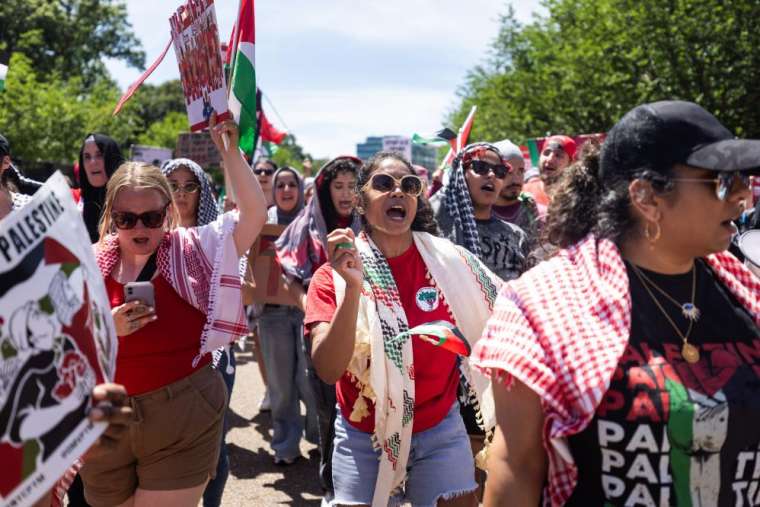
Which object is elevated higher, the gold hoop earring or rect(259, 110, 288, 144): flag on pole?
rect(259, 110, 288, 144): flag on pole

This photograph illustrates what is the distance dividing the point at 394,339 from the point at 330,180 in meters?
2.49

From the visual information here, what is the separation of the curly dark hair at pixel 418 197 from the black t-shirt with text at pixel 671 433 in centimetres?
182

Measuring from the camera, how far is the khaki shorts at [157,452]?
10.2ft

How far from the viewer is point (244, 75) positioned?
3625mm

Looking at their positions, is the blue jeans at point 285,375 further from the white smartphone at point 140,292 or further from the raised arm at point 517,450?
the raised arm at point 517,450

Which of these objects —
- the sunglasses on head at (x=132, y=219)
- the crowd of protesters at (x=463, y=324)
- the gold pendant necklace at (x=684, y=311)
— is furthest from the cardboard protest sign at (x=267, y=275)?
the gold pendant necklace at (x=684, y=311)

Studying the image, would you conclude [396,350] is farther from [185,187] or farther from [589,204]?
[185,187]

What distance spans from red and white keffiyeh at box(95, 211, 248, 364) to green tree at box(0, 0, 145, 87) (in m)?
35.6

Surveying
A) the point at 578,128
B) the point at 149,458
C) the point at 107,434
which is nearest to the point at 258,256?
the point at 149,458

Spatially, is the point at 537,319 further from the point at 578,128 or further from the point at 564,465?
the point at 578,128

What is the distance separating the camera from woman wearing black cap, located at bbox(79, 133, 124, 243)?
527 cm

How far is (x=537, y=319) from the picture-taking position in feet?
6.46

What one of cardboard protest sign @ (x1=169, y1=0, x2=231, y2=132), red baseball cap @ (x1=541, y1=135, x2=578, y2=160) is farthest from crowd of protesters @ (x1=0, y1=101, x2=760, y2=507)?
red baseball cap @ (x1=541, y1=135, x2=578, y2=160)

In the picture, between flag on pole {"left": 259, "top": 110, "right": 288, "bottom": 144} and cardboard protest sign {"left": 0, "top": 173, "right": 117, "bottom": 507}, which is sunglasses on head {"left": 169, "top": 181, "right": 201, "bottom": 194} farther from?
flag on pole {"left": 259, "top": 110, "right": 288, "bottom": 144}
